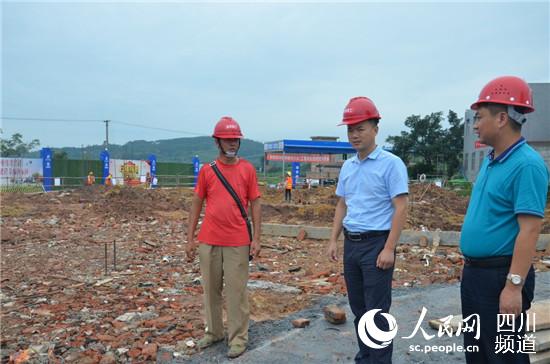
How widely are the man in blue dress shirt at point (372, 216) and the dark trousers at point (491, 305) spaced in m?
0.54

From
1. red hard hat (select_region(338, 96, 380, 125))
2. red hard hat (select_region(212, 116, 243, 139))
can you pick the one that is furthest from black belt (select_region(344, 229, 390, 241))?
red hard hat (select_region(212, 116, 243, 139))

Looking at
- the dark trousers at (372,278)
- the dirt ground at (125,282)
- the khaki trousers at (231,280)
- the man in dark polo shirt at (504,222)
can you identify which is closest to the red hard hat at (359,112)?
the man in dark polo shirt at (504,222)

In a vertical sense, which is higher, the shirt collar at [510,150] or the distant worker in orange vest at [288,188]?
the shirt collar at [510,150]

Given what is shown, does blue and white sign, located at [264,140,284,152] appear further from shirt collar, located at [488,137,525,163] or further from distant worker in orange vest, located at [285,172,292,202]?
shirt collar, located at [488,137,525,163]

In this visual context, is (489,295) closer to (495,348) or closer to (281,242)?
(495,348)

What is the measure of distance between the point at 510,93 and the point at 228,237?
7.73 ft

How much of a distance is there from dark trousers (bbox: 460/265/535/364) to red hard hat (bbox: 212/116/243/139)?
210 cm

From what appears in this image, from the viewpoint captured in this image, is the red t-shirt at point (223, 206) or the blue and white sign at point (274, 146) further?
the blue and white sign at point (274, 146)

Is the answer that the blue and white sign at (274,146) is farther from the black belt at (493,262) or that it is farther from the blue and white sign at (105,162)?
the black belt at (493,262)

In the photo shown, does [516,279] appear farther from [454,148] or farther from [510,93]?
[454,148]

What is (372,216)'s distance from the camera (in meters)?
2.96

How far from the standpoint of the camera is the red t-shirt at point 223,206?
371 cm

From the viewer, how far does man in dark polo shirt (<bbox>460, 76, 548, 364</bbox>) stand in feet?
7.09

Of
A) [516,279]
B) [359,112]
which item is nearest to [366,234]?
[359,112]
